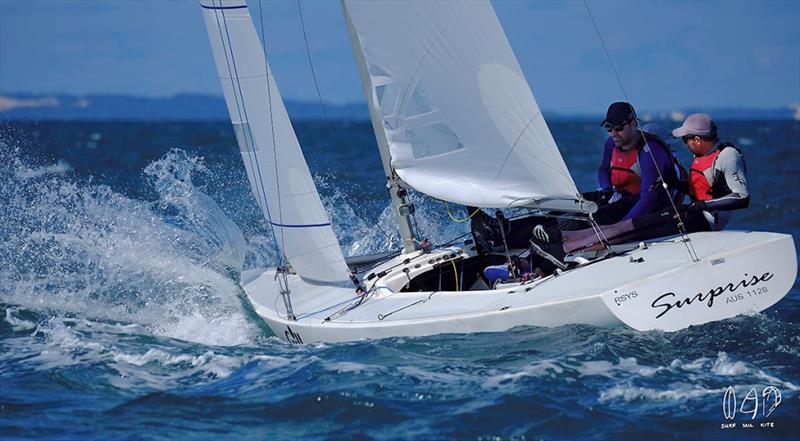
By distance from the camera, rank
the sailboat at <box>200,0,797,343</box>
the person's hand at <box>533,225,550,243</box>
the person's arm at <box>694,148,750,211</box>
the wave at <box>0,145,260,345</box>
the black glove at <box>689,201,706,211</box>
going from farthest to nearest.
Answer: the wave at <box>0,145,260,345</box> < the black glove at <box>689,201,706,211</box> < the person's arm at <box>694,148,750,211</box> < the person's hand at <box>533,225,550,243</box> < the sailboat at <box>200,0,797,343</box>

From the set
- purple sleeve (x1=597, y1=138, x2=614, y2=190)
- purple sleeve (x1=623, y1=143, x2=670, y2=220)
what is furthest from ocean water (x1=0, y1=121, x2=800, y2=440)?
purple sleeve (x1=597, y1=138, x2=614, y2=190)

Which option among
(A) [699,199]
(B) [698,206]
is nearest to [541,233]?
(B) [698,206]

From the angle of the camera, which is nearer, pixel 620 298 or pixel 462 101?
pixel 620 298

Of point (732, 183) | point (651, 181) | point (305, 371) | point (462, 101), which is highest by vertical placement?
point (462, 101)

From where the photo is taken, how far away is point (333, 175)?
18406 millimetres

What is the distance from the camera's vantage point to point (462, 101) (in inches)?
269

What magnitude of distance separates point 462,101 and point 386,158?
0.92m

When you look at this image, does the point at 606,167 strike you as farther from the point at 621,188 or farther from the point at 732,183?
the point at 732,183

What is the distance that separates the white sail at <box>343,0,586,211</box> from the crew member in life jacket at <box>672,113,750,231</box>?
3.30 ft

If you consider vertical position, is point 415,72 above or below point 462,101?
above

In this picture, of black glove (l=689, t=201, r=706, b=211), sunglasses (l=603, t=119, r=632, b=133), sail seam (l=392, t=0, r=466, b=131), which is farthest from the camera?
sunglasses (l=603, t=119, r=632, b=133)

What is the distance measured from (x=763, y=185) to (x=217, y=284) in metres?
12.2

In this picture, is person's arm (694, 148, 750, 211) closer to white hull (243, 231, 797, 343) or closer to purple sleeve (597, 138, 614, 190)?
white hull (243, 231, 797, 343)

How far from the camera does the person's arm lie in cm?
695
